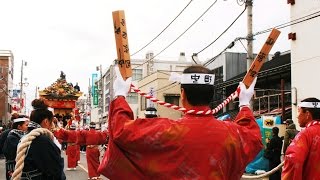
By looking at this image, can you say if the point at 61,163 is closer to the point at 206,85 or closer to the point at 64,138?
the point at 206,85

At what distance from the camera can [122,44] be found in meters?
3.10

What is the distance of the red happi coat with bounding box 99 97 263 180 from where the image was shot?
2900mm

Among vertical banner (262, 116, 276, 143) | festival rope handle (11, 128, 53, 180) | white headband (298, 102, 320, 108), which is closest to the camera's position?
festival rope handle (11, 128, 53, 180)

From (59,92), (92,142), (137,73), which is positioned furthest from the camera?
(137,73)

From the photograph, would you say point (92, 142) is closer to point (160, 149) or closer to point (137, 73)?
point (160, 149)

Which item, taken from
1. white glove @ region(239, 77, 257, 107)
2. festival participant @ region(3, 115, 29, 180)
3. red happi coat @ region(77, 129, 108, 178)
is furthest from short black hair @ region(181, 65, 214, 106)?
red happi coat @ region(77, 129, 108, 178)

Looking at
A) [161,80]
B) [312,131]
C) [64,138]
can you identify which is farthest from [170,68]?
[312,131]

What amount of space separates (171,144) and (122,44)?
2.50 ft

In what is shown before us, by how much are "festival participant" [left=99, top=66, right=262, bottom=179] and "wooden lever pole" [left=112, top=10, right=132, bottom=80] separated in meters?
0.05

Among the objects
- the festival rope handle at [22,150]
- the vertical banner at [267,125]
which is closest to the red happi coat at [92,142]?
the vertical banner at [267,125]

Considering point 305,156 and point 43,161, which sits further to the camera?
point 305,156

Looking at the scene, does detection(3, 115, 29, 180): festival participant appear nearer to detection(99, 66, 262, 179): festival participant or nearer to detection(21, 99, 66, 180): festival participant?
detection(21, 99, 66, 180): festival participant

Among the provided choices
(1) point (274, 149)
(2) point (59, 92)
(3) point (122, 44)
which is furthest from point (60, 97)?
(3) point (122, 44)

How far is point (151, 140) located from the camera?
2.90m
